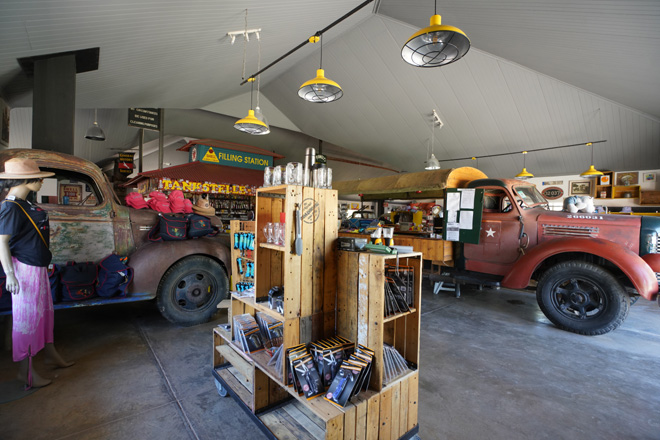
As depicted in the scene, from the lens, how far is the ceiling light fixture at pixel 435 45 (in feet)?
9.63

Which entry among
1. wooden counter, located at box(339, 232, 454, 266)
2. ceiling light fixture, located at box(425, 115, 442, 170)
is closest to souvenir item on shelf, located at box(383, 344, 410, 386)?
wooden counter, located at box(339, 232, 454, 266)

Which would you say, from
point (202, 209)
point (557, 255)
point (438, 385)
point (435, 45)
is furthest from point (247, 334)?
point (557, 255)

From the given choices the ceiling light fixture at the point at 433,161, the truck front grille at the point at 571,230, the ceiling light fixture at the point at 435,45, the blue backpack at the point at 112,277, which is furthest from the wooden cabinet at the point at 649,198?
the blue backpack at the point at 112,277

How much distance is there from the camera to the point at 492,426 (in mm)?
2000

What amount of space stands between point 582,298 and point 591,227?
1010 mm

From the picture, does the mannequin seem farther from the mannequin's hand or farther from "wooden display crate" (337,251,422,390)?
"wooden display crate" (337,251,422,390)

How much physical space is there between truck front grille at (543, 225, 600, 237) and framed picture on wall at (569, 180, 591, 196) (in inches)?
327

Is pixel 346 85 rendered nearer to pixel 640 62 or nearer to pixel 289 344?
pixel 640 62

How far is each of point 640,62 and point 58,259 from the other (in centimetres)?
Result: 891

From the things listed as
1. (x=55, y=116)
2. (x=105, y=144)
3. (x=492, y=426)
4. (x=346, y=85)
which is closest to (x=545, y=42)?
(x=346, y=85)

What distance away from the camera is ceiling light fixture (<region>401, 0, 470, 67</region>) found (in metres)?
2.94

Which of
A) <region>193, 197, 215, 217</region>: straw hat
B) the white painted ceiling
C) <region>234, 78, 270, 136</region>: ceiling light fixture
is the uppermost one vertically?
the white painted ceiling

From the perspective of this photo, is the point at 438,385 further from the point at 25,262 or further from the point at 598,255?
the point at 25,262

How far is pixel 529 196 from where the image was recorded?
4.78 metres
